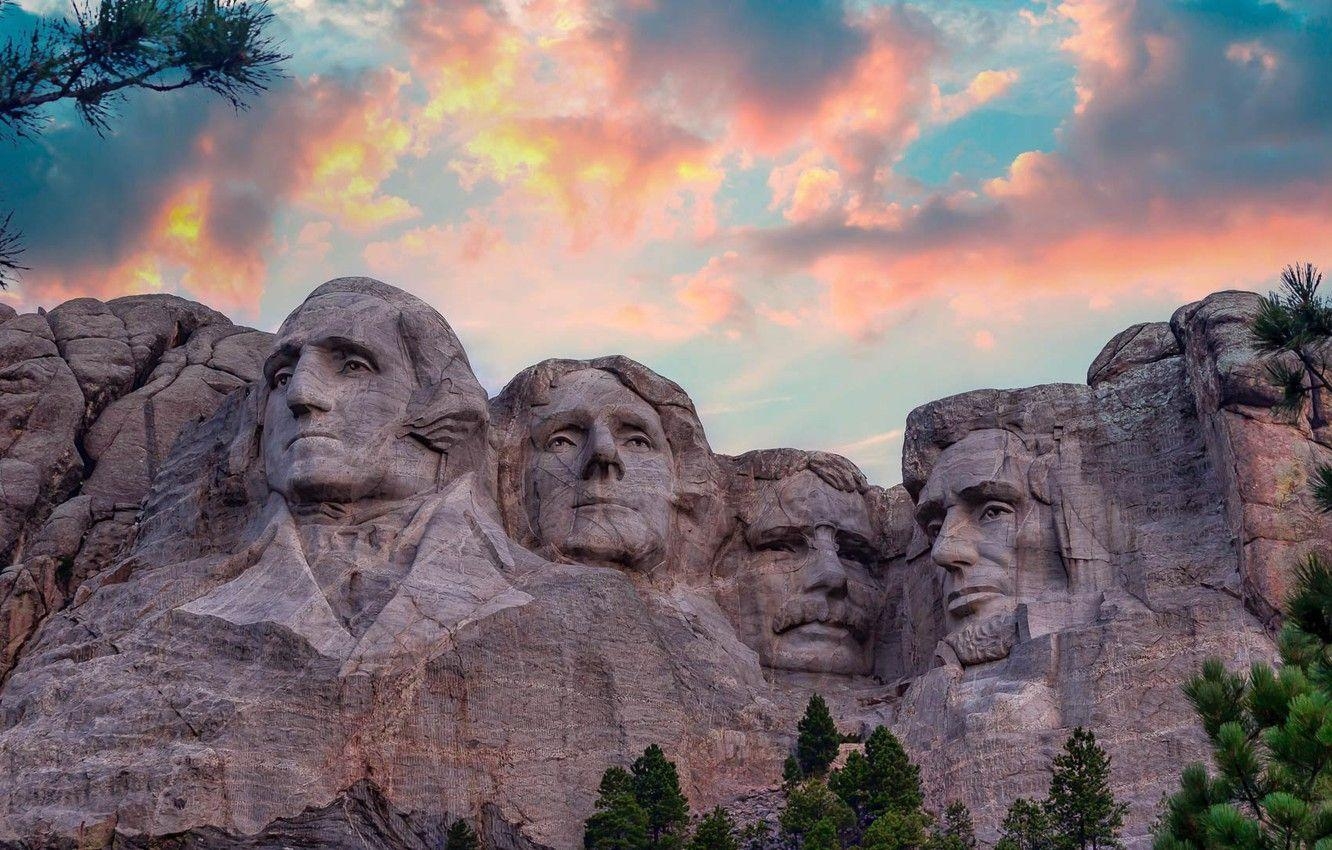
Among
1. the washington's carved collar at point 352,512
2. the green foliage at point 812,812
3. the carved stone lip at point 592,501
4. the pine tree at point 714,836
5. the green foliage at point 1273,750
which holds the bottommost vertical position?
the green foliage at point 1273,750

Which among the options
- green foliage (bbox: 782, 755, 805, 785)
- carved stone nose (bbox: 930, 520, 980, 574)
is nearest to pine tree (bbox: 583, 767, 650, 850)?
green foliage (bbox: 782, 755, 805, 785)

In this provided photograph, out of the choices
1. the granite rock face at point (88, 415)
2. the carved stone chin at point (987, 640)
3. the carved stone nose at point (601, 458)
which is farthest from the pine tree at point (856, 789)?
the granite rock face at point (88, 415)

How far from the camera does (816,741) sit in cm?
2731

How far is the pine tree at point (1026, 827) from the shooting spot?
24.9m

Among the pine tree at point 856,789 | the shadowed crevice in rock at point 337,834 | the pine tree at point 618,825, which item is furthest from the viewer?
the pine tree at point 856,789

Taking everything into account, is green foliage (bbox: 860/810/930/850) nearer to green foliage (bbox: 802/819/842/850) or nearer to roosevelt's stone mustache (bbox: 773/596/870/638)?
green foliage (bbox: 802/819/842/850)

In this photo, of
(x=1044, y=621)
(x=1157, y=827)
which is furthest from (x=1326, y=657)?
(x=1044, y=621)

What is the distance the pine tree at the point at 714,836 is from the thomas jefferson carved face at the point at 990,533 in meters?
4.79

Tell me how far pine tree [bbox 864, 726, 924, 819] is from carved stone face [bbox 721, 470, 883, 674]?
181 inches

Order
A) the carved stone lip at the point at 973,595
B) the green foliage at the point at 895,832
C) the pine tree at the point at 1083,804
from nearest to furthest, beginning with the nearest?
1. the pine tree at the point at 1083,804
2. the green foliage at the point at 895,832
3. the carved stone lip at the point at 973,595

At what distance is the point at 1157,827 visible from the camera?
→ 21969mm

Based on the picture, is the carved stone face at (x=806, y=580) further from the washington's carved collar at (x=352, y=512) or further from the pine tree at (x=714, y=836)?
the pine tree at (x=714, y=836)

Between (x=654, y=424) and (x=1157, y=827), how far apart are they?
1044 cm

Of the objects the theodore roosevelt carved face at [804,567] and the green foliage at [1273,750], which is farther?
the theodore roosevelt carved face at [804,567]
